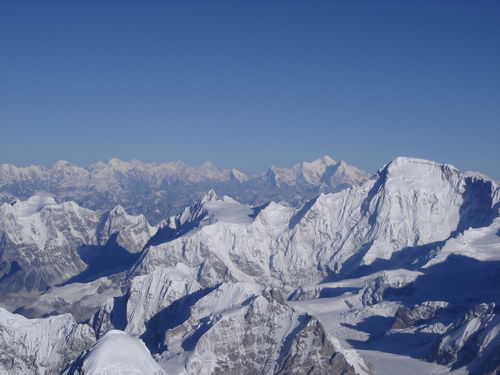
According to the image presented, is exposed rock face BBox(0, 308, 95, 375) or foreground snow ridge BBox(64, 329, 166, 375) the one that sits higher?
foreground snow ridge BBox(64, 329, 166, 375)

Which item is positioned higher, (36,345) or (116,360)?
(116,360)

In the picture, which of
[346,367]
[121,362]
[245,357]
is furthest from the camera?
[245,357]

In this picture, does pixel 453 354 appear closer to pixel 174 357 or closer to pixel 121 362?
pixel 174 357

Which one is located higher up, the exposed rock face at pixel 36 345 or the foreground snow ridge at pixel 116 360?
the foreground snow ridge at pixel 116 360

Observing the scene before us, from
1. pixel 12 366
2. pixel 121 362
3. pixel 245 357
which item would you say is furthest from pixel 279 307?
pixel 12 366

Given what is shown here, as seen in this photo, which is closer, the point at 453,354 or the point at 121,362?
the point at 121,362

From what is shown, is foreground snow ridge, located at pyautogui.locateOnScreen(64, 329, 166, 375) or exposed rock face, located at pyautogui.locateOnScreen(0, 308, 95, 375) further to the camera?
exposed rock face, located at pyautogui.locateOnScreen(0, 308, 95, 375)

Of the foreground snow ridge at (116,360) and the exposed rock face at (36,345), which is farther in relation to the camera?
the exposed rock face at (36,345)

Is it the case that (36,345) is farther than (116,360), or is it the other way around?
(36,345)
